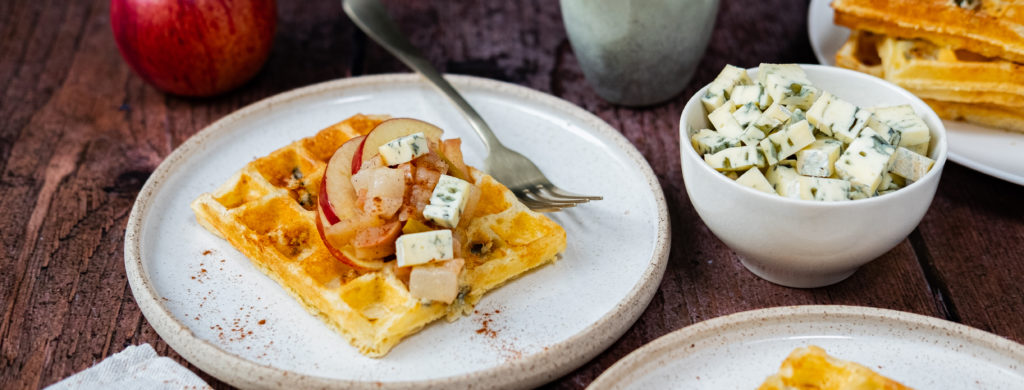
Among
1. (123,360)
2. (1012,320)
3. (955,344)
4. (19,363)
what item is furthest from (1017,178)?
(19,363)

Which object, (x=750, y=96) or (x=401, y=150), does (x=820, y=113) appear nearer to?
(x=750, y=96)

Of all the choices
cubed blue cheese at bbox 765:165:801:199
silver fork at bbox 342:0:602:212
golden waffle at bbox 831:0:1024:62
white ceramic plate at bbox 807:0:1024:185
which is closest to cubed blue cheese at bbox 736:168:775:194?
cubed blue cheese at bbox 765:165:801:199

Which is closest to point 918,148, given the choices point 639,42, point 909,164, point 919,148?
point 919,148

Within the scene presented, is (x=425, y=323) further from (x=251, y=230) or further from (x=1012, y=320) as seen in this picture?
(x=1012, y=320)

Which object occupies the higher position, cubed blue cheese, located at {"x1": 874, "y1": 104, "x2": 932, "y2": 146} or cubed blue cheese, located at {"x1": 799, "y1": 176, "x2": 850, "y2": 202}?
cubed blue cheese, located at {"x1": 874, "y1": 104, "x2": 932, "y2": 146}

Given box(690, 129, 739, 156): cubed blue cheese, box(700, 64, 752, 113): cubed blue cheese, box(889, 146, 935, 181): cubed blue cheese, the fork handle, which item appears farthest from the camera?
the fork handle

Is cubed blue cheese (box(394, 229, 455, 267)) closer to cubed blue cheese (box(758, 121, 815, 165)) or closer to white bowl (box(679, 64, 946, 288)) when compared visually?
white bowl (box(679, 64, 946, 288))

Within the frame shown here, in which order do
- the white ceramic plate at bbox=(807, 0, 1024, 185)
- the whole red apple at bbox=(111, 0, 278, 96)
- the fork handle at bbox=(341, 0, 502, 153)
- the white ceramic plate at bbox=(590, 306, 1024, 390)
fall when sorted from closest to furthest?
Result: 1. the white ceramic plate at bbox=(590, 306, 1024, 390)
2. the white ceramic plate at bbox=(807, 0, 1024, 185)
3. the fork handle at bbox=(341, 0, 502, 153)
4. the whole red apple at bbox=(111, 0, 278, 96)

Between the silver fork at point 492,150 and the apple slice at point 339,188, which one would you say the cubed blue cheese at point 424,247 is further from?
the silver fork at point 492,150

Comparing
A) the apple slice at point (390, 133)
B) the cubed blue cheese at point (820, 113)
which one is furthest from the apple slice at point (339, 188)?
the cubed blue cheese at point (820, 113)
